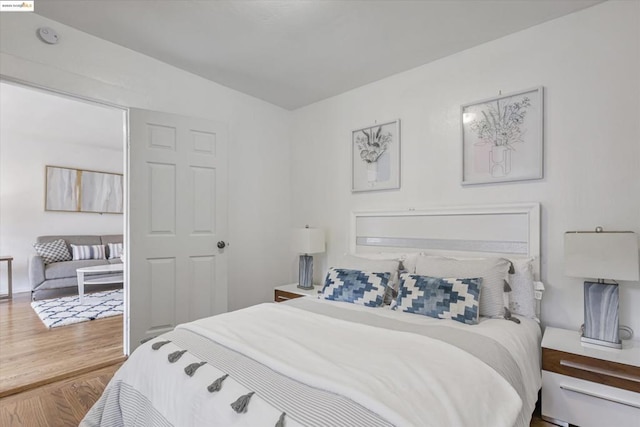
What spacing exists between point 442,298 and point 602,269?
0.85 m

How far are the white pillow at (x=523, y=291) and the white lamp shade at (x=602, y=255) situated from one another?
Result: 0.78 ft

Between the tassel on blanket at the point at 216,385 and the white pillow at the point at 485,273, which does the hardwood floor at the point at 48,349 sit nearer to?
the tassel on blanket at the point at 216,385

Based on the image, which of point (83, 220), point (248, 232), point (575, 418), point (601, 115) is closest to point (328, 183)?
point (248, 232)

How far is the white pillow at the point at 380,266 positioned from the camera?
2348 millimetres

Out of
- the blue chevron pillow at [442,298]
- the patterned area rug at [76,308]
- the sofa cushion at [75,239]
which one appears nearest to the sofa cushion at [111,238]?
the sofa cushion at [75,239]

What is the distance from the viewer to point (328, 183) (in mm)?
3482

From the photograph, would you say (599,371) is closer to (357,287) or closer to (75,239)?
(357,287)

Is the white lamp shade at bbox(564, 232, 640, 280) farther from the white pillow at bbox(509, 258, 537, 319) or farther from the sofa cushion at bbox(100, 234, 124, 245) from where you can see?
the sofa cushion at bbox(100, 234, 124, 245)

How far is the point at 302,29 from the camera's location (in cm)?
229

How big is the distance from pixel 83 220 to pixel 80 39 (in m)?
4.53

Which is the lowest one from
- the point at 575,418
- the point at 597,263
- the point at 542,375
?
the point at 575,418

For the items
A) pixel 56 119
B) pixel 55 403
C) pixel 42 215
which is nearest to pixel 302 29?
pixel 55 403

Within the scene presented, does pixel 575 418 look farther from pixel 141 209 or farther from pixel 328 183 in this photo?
pixel 141 209

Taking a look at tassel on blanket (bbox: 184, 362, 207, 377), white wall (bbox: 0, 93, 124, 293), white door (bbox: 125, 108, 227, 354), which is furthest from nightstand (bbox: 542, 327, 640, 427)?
white wall (bbox: 0, 93, 124, 293)
